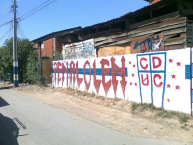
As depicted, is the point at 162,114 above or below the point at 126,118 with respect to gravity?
above

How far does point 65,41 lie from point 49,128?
12779 mm

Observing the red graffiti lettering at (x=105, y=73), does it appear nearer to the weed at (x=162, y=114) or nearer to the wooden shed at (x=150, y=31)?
the wooden shed at (x=150, y=31)

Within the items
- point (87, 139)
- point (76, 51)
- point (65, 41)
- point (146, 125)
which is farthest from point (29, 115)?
point (65, 41)

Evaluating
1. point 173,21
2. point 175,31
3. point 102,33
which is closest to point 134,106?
point 175,31

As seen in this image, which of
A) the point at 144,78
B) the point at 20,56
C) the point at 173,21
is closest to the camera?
the point at 144,78

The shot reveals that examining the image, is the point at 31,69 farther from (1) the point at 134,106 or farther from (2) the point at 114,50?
(1) the point at 134,106

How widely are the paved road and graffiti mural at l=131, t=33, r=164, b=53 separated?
17.2ft

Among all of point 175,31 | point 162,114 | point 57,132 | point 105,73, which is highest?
point 175,31

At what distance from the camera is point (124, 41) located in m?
11.5

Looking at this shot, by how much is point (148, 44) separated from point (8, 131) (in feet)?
24.9

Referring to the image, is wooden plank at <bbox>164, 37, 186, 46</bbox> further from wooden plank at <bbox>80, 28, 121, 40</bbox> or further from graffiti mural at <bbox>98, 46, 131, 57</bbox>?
wooden plank at <bbox>80, 28, 121, 40</bbox>

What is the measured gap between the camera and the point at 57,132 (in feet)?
18.3

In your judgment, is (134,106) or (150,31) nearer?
(134,106)

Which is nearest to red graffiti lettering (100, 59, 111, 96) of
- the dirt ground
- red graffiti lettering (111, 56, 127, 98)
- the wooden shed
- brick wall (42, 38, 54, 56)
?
red graffiti lettering (111, 56, 127, 98)
